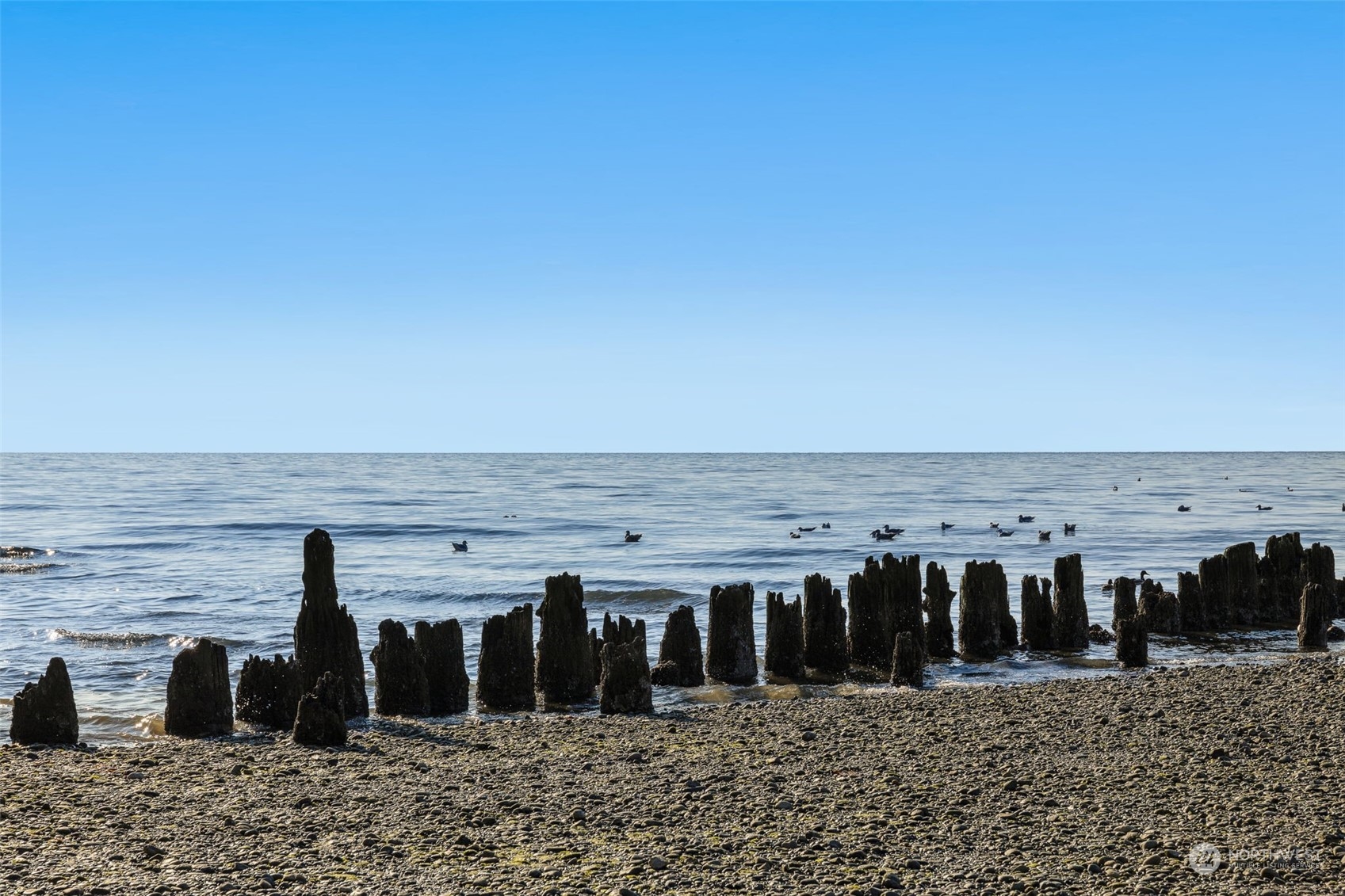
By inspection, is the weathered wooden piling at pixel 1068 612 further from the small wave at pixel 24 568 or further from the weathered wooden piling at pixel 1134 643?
the small wave at pixel 24 568

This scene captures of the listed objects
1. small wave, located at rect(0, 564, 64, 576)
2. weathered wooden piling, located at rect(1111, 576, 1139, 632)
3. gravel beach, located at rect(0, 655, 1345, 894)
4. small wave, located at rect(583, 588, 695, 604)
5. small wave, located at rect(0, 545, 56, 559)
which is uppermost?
weathered wooden piling, located at rect(1111, 576, 1139, 632)

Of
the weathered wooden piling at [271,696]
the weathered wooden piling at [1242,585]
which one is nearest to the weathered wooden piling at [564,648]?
the weathered wooden piling at [271,696]

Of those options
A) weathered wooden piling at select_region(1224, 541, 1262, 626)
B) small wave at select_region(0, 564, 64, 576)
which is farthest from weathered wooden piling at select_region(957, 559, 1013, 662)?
small wave at select_region(0, 564, 64, 576)

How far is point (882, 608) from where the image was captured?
1648 cm

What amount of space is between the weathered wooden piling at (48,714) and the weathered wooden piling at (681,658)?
6.95 metres

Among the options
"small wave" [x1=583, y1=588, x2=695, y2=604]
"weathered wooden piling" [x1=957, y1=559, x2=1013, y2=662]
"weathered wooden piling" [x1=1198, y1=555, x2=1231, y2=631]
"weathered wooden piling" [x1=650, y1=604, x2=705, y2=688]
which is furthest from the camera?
"small wave" [x1=583, y1=588, x2=695, y2=604]

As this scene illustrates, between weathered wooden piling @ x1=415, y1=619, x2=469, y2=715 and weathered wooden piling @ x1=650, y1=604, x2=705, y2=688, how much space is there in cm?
278

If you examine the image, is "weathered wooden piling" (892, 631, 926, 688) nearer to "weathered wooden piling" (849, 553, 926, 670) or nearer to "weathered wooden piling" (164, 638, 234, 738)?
"weathered wooden piling" (849, 553, 926, 670)

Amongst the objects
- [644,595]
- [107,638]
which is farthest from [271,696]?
[644,595]

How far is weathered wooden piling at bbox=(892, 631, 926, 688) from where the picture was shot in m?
15.3

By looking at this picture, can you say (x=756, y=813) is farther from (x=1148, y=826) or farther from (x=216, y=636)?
(x=216, y=636)

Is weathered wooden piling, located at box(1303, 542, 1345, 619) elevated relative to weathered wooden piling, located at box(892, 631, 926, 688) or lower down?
elevated

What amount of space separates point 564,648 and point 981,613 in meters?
6.86

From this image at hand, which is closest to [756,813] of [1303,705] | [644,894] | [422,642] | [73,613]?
[644,894]
